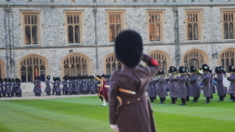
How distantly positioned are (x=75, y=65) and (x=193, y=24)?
9.18 metres

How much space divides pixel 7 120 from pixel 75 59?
18.6 meters

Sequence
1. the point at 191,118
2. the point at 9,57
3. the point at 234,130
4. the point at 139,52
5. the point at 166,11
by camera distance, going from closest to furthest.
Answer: the point at 139,52
the point at 234,130
the point at 191,118
the point at 9,57
the point at 166,11

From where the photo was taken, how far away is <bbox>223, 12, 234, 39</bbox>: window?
3416cm

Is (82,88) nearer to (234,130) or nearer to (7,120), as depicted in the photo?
(7,120)

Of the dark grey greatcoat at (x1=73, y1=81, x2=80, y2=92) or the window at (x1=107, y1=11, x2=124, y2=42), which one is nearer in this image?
the dark grey greatcoat at (x1=73, y1=81, x2=80, y2=92)

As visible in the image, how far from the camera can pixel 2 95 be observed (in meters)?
31.0

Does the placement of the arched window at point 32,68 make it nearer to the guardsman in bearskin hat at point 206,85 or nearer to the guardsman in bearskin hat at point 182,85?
the guardsman in bearskin hat at point 182,85

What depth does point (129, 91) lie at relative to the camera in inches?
227

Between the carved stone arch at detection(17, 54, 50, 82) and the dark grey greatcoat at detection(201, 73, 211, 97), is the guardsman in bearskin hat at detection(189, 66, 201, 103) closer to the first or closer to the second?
the dark grey greatcoat at detection(201, 73, 211, 97)

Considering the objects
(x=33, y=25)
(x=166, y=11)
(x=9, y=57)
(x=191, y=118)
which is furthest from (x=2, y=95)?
(x=191, y=118)

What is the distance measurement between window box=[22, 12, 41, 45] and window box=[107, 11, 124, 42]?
4.94 metres

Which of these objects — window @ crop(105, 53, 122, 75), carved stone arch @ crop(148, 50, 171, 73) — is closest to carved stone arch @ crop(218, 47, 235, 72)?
carved stone arch @ crop(148, 50, 171, 73)

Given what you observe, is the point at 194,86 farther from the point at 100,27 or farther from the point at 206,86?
the point at 100,27

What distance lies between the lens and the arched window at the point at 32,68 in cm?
3096
